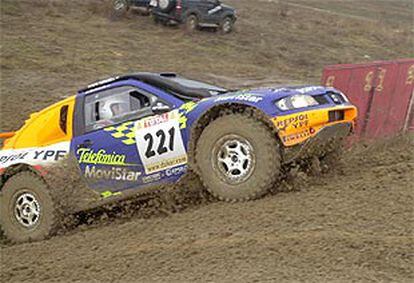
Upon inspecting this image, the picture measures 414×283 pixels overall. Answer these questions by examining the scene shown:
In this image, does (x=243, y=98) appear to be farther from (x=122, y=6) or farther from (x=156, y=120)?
(x=122, y=6)

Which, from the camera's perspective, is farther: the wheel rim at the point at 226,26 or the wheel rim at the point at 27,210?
the wheel rim at the point at 226,26

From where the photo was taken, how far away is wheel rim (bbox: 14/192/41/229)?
7566mm

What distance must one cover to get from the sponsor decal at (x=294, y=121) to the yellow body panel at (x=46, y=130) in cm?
238

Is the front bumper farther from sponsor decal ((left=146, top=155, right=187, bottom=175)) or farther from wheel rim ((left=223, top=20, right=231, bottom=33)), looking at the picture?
wheel rim ((left=223, top=20, right=231, bottom=33))

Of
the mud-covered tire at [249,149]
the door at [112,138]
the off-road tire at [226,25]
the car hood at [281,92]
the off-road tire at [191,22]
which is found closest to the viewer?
the mud-covered tire at [249,149]

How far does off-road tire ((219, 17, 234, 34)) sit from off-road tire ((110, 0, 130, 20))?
147 inches

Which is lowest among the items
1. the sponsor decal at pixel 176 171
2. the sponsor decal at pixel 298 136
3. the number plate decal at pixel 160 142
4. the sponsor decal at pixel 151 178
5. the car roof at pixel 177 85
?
the sponsor decal at pixel 151 178

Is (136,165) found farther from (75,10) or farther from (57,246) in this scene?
(75,10)

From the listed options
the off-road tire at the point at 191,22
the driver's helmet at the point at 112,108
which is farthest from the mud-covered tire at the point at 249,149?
the off-road tire at the point at 191,22

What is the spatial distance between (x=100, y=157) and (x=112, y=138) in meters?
0.25

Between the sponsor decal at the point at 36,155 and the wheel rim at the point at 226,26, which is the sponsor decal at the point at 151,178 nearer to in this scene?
the sponsor decal at the point at 36,155

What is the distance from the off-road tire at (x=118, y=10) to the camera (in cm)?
2712

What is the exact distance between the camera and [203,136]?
6.54 metres

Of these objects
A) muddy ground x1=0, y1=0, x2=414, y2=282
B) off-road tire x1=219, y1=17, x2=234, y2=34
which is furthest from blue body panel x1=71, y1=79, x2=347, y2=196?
off-road tire x1=219, y1=17, x2=234, y2=34
